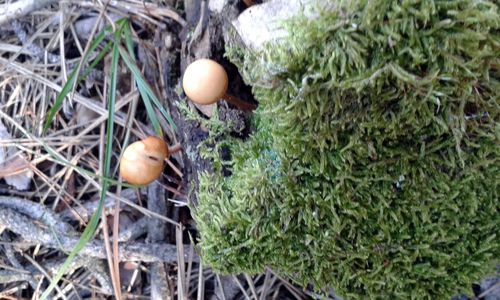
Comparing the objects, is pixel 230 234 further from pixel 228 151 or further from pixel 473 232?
pixel 473 232

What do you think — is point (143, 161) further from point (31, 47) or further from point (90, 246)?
point (31, 47)

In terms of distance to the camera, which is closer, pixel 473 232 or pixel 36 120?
pixel 473 232

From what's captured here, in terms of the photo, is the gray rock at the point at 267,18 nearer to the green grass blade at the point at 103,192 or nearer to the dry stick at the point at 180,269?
the green grass blade at the point at 103,192

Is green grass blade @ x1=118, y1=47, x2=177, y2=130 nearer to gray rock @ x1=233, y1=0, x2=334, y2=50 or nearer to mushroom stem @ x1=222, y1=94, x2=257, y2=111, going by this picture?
mushroom stem @ x1=222, y1=94, x2=257, y2=111

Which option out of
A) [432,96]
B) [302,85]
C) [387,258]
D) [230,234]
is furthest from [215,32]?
[387,258]

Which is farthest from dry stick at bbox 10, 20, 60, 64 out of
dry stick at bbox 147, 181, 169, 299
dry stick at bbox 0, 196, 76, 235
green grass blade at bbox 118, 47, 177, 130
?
dry stick at bbox 147, 181, 169, 299

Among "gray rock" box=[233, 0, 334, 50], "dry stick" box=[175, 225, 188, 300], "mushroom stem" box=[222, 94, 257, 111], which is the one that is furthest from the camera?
"dry stick" box=[175, 225, 188, 300]

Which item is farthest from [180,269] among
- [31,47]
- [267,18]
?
[31,47]
